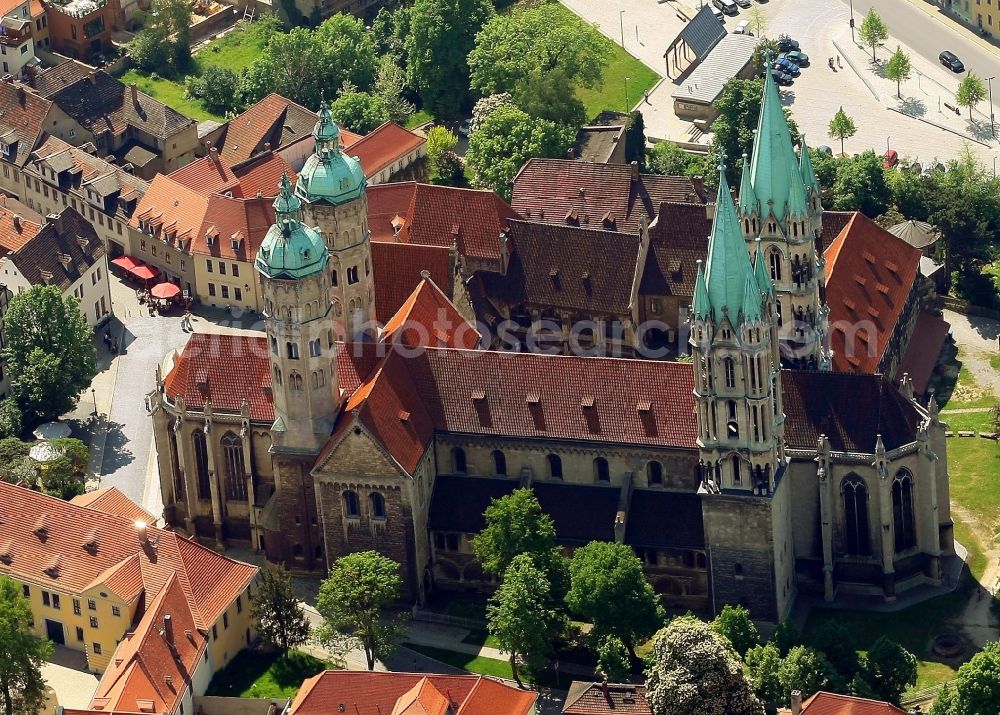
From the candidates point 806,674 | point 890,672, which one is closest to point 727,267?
point 806,674

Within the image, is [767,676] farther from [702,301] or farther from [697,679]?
[702,301]

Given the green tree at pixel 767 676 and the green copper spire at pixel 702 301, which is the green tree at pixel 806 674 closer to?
the green tree at pixel 767 676

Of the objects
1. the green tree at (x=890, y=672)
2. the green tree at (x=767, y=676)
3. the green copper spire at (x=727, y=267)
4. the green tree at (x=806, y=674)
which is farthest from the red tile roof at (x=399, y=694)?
the green copper spire at (x=727, y=267)

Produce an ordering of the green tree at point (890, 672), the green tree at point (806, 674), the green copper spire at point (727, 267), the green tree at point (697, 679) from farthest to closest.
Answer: the green tree at point (890, 672) → the green copper spire at point (727, 267) → the green tree at point (806, 674) → the green tree at point (697, 679)

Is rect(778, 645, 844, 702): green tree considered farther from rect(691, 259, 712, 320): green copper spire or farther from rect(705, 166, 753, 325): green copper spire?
rect(691, 259, 712, 320): green copper spire

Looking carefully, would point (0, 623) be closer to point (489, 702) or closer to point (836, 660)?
point (489, 702)

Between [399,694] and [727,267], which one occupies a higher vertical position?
[727,267]

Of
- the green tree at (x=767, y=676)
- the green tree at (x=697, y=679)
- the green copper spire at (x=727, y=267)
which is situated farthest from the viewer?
the green copper spire at (x=727, y=267)
